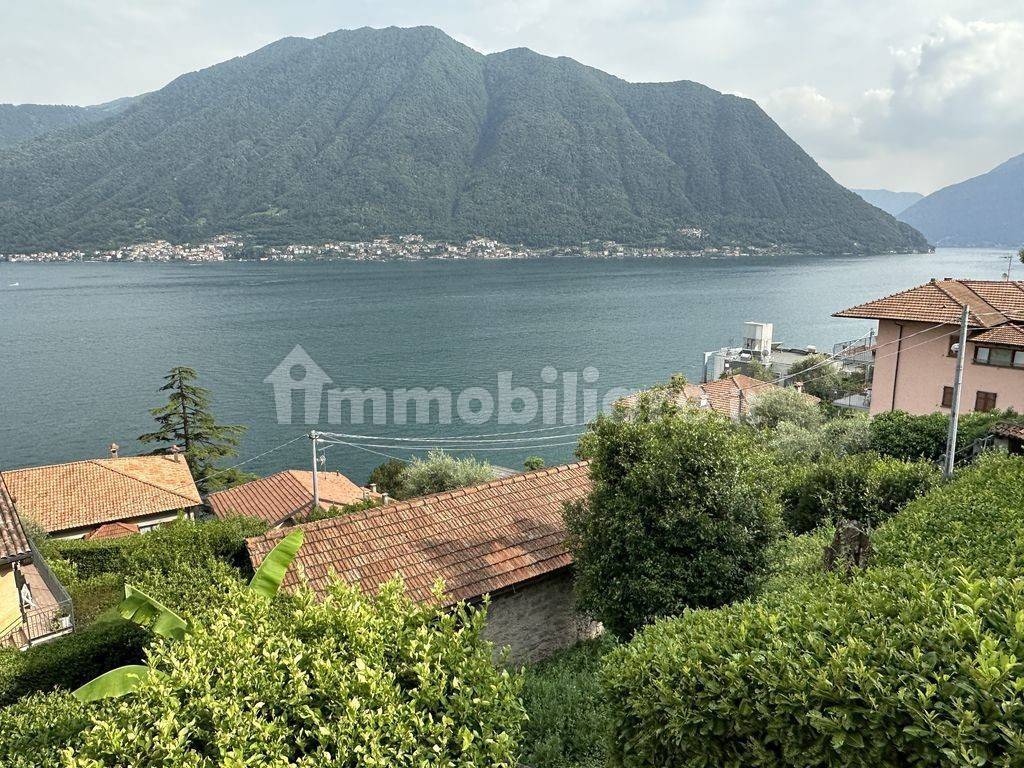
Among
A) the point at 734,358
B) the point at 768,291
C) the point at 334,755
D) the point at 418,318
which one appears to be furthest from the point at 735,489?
the point at 768,291

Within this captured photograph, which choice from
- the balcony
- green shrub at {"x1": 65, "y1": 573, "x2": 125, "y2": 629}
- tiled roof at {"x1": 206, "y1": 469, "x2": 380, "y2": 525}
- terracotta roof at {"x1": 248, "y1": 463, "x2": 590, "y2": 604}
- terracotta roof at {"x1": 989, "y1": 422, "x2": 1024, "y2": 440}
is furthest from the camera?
tiled roof at {"x1": 206, "y1": 469, "x2": 380, "y2": 525}

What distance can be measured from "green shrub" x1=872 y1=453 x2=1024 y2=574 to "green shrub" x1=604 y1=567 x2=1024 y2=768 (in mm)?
971

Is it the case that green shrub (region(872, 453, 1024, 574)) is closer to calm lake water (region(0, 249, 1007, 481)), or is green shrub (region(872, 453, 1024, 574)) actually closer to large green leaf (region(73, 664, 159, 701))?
large green leaf (region(73, 664, 159, 701))

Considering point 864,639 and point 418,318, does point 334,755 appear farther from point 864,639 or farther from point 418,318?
point 418,318

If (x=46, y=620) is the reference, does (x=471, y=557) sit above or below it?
above

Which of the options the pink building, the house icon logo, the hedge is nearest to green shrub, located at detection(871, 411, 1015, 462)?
the pink building

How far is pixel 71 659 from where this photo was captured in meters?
10.7

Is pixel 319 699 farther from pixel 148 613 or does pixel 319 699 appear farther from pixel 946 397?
pixel 946 397

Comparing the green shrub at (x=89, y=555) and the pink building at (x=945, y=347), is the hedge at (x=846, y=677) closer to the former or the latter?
the green shrub at (x=89, y=555)

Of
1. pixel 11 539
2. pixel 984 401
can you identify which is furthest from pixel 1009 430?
pixel 11 539

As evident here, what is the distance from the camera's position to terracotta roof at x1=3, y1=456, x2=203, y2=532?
26.3 metres

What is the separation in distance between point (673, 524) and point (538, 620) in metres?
3.63

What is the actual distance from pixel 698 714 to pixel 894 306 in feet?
90.1

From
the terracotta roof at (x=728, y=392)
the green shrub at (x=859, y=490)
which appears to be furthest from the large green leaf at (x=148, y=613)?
the terracotta roof at (x=728, y=392)
